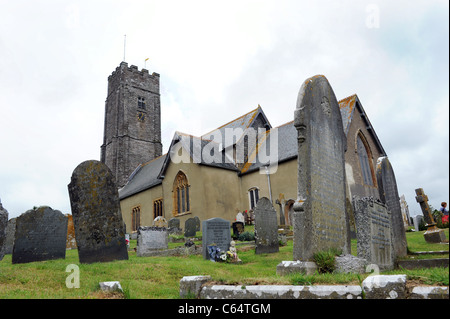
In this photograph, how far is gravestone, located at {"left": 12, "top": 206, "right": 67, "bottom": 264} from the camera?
9.91 m

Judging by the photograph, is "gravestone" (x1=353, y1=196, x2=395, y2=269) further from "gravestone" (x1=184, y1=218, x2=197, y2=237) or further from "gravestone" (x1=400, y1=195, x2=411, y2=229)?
"gravestone" (x1=400, y1=195, x2=411, y2=229)

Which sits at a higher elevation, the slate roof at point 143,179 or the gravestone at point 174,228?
the slate roof at point 143,179

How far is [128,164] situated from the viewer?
1593 inches

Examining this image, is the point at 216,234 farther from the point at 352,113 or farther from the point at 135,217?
the point at 135,217

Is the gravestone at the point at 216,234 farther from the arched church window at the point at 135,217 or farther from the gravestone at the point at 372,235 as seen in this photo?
the arched church window at the point at 135,217

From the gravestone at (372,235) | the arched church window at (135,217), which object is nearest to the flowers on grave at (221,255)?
the gravestone at (372,235)

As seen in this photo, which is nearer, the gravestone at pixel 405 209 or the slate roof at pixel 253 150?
the gravestone at pixel 405 209

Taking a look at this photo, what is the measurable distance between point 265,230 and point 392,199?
4.83m

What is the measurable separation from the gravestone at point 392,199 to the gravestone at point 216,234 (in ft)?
18.2

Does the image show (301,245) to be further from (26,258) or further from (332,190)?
(26,258)

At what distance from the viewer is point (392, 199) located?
31.2ft

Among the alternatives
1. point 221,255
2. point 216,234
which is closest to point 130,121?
point 216,234

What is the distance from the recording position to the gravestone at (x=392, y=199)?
891 centimetres
